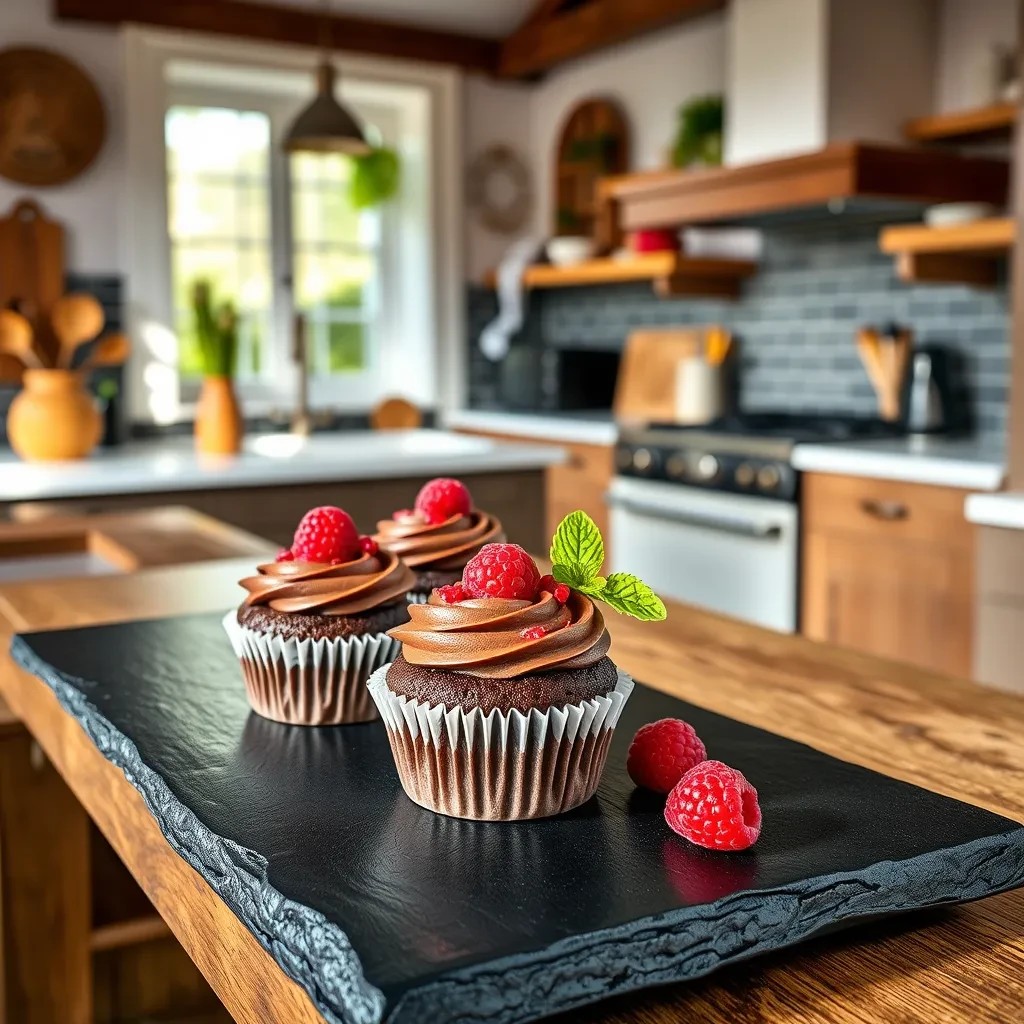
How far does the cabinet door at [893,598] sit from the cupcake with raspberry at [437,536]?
1.98m

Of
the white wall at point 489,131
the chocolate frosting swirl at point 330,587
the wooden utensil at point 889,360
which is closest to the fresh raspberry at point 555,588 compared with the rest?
the chocolate frosting swirl at point 330,587

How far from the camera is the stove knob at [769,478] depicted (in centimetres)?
358

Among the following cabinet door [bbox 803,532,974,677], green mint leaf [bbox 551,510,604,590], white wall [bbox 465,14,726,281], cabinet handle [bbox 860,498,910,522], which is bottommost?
cabinet door [bbox 803,532,974,677]

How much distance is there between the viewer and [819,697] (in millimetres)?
1197

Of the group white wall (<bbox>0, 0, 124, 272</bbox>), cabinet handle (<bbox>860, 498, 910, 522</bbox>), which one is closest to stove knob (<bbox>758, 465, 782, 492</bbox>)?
cabinet handle (<bbox>860, 498, 910, 522</bbox>)

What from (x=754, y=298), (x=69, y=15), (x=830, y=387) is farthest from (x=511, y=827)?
(x=69, y=15)

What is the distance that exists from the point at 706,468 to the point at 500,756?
10.2 feet

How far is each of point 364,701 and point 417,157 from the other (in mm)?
4749

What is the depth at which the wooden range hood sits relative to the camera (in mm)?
3529

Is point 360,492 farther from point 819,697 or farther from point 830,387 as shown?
point 819,697

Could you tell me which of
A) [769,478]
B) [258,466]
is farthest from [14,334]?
[769,478]

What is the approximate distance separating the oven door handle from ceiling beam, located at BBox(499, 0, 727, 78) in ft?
5.87

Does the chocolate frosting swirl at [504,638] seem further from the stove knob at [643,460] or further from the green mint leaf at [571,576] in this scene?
the stove knob at [643,460]

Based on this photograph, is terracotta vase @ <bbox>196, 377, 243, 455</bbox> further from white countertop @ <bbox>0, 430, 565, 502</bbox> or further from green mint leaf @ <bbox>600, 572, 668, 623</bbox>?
green mint leaf @ <bbox>600, 572, 668, 623</bbox>
